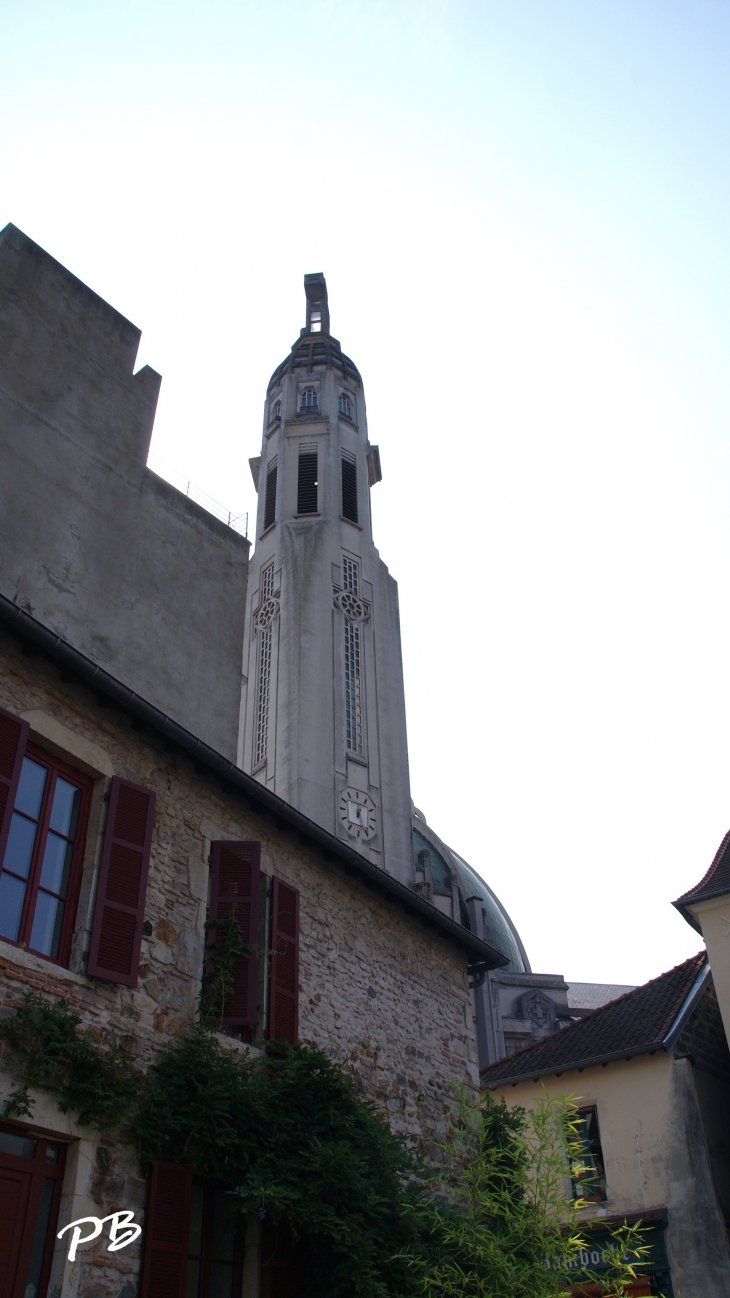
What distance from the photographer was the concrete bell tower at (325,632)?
28.1m

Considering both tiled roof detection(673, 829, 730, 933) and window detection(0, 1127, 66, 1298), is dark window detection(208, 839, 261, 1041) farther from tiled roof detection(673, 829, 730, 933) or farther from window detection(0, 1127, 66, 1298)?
tiled roof detection(673, 829, 730, 933)

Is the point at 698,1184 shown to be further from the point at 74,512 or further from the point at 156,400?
the point at 156,400

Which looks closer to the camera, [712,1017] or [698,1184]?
[698,1184]

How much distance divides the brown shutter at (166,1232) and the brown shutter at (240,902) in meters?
1.29

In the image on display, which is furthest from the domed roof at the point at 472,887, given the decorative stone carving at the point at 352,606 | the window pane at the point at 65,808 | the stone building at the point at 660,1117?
the window pane at the point at 65,808

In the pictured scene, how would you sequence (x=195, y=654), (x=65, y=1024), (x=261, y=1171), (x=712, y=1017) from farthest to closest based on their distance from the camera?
(x=712, y=1017) → (x=195, y=654) → (x=261, y=1171) → (x=65, y=1024)

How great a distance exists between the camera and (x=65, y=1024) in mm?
6750

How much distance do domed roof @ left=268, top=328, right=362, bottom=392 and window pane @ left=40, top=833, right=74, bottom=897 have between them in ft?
110

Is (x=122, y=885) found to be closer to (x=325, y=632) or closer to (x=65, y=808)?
(x=65, y=808)

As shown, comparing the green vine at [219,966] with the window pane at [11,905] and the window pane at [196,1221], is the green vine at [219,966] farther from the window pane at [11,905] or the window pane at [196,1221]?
the window pane at [11,905]

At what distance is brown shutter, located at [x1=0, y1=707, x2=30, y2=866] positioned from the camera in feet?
23.3

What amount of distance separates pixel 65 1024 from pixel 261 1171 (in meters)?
1.86

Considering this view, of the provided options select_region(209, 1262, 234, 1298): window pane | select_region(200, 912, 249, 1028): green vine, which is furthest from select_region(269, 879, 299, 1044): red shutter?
select_region(209, 1262, 234, 1298): window pane

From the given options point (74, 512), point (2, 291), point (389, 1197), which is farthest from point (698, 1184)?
point (2, 291)
